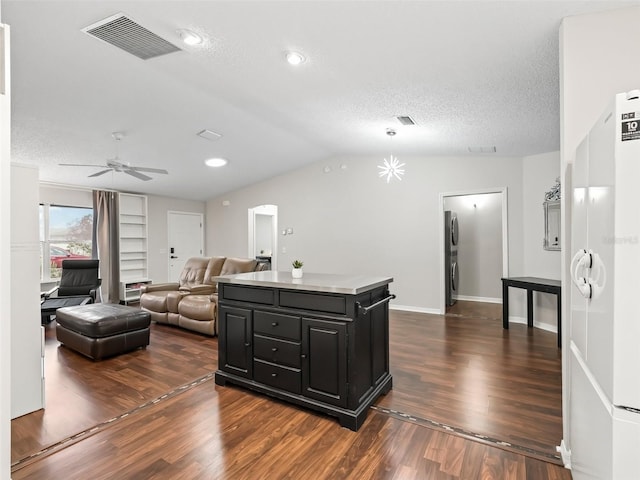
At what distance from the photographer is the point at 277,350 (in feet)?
8.67

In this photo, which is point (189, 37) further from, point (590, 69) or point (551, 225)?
point (551, 225)

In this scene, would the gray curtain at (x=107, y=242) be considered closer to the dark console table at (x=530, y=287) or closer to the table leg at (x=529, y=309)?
the dark console table at (x=530, y=287)

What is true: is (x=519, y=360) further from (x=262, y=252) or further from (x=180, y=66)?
(x=262, y=252)

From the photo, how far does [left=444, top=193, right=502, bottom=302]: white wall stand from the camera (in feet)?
22.5

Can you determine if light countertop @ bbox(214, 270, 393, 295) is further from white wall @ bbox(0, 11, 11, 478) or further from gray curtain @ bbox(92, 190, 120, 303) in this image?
gray curtain @ bbox(92, 190, 120, 303)

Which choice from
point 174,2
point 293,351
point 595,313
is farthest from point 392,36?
point 293,351

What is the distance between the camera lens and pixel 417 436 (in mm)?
2178

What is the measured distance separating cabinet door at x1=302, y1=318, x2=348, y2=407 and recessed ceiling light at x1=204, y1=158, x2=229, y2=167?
4228 mm

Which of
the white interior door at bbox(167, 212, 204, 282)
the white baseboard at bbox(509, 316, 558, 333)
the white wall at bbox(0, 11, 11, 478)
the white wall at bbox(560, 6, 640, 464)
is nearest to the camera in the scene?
the white wall at bbox(0, 11, 11, 478)

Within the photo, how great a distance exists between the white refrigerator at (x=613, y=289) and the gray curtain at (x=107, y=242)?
7.35 meters

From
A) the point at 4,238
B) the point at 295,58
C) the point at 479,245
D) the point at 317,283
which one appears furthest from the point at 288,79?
the point at 479,245

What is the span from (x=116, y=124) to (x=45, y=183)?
2995 mm

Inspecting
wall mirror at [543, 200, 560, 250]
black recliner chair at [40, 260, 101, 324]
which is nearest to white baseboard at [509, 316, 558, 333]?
wall mirror at [543, 200, 560, 250]

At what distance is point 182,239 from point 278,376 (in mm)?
6299
